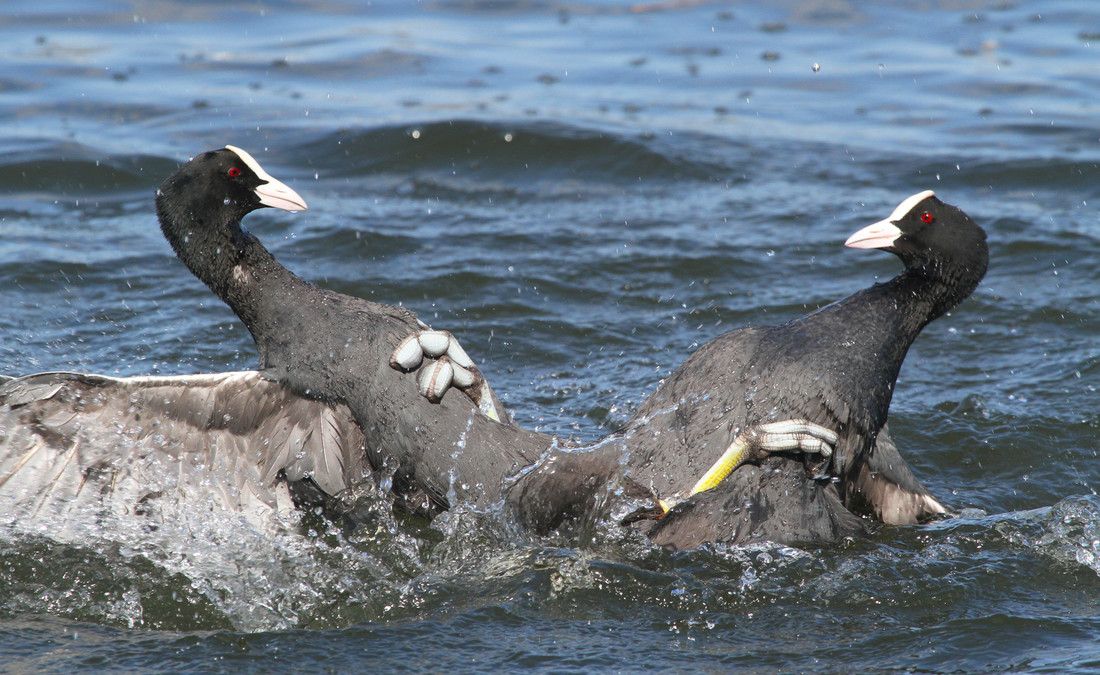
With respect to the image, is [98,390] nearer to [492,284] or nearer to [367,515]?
[367,515]

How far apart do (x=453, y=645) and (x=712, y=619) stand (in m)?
0.69

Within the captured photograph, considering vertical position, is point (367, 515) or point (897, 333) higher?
point (897, 333)

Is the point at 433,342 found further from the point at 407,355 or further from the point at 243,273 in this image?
the point at 243,273

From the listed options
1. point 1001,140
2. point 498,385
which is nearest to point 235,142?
point 498,385

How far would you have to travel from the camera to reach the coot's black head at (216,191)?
3.86 meters

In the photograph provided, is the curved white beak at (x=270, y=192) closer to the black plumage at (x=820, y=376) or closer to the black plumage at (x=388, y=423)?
the black plumage at (x=388, y=423)

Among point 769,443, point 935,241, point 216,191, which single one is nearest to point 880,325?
point 935,241

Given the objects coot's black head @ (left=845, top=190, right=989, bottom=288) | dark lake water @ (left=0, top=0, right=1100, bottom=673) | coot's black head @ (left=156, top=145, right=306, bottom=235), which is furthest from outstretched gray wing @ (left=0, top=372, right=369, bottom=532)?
coot's black head @ (left=845, top=190, right=989, bottom=288)

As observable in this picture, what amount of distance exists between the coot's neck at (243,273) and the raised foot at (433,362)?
374 mm

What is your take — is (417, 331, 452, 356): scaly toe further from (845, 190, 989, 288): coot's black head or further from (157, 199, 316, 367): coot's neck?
(845, 190, 989, 288): coot's black head

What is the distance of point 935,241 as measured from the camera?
375 centimetres

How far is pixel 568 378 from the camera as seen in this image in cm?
504

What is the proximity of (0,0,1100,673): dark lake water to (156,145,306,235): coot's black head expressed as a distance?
0.99 metres

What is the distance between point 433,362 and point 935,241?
5.37 feet
